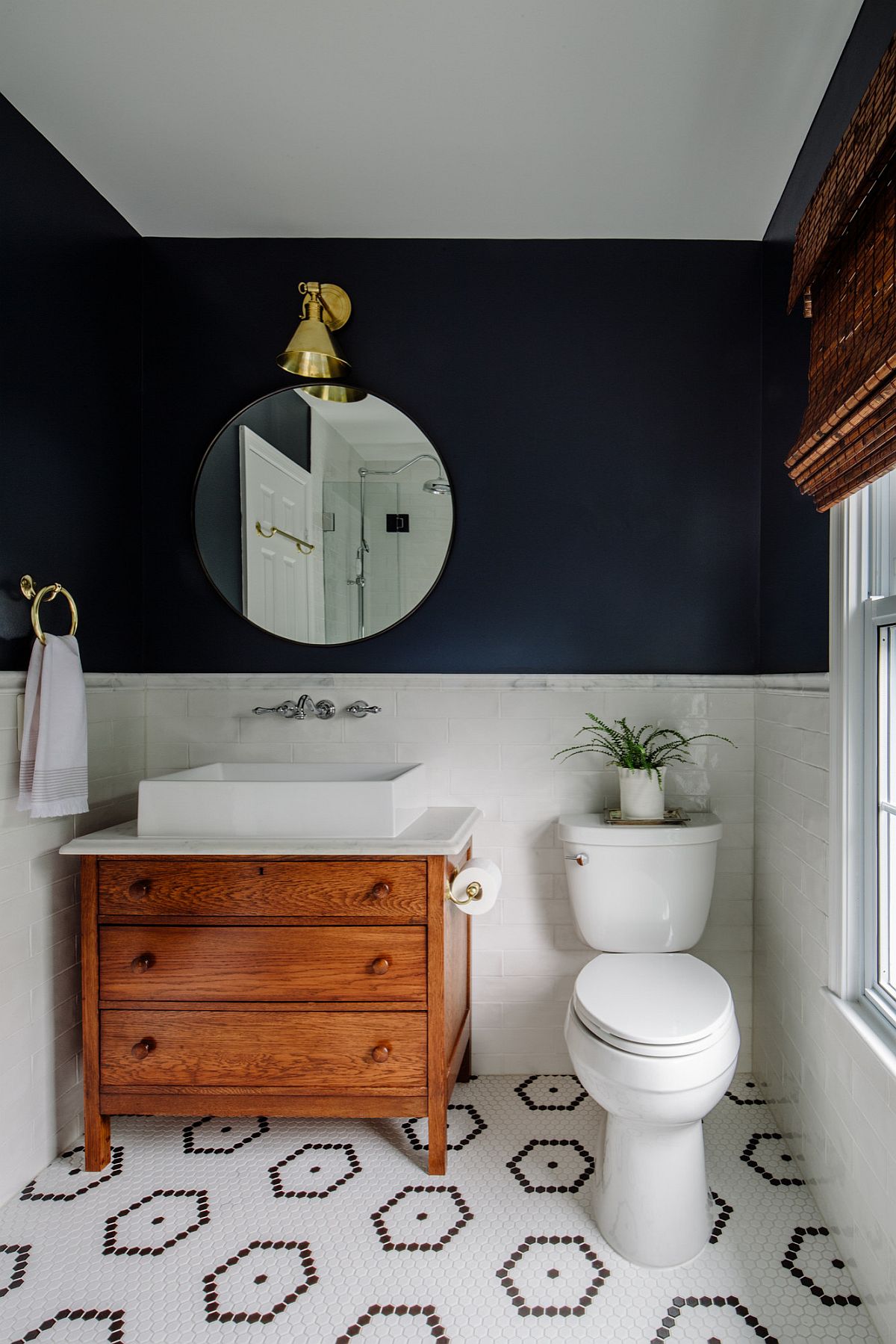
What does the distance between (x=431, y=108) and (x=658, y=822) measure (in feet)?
5.97

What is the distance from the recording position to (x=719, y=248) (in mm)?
2389

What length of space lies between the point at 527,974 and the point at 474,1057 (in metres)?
0.29

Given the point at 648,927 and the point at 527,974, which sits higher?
the point at 648,927

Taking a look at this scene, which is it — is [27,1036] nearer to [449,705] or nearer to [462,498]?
[449,705]

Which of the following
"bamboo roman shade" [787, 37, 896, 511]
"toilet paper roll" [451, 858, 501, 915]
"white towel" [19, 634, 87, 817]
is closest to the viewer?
"bamboo roman shade" [787, 37, 896, 511]

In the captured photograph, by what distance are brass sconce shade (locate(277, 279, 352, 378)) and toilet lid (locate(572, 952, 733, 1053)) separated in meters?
1.72

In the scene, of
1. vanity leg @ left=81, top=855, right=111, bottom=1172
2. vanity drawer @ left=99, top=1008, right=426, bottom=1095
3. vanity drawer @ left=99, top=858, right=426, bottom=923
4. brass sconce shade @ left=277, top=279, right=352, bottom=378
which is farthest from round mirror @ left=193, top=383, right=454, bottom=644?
vanity drawer @ left=99, top=1008, right=426, bottom=1095

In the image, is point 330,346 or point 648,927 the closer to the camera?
point 648,927

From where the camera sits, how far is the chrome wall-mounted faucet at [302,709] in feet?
7.77

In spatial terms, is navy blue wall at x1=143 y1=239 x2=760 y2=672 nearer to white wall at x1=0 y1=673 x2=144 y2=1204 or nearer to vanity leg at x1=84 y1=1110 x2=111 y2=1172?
white wall at x1=0 y1=673 x2=144 y2=1204

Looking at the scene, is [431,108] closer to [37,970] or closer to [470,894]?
[470,894]

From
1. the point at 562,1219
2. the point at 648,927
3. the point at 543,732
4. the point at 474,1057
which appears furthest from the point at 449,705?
the point at 562,1219

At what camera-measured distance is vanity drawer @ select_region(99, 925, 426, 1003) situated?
1872 millimetres

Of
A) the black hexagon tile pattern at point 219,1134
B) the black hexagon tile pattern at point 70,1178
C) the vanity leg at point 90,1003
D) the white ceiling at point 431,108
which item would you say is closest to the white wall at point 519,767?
the vanity leg at point 90,1003
